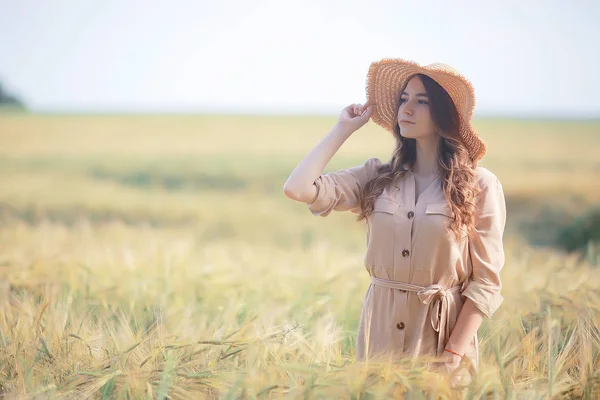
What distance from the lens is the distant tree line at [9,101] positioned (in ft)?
85.1

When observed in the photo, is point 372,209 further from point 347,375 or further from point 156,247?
point 156,247

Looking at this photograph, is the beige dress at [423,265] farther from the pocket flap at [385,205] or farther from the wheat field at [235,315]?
the wheat field at [235,315]

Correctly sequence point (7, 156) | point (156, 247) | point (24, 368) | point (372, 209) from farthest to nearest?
point (7, 156), point (156, 247), point (372, 209), point (24, 368)

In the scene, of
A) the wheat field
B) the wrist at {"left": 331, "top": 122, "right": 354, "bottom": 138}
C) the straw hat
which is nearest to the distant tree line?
the wheat field

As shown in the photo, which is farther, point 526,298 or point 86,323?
point 526,298

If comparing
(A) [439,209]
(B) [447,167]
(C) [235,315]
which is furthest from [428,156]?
(C) [235,315]

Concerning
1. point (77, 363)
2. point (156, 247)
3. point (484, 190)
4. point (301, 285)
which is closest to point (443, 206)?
point (484, 190)

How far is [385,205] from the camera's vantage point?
75.3 inches

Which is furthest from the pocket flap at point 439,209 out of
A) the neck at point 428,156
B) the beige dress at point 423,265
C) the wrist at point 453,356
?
the wrist at point 453,356

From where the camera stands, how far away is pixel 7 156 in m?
15.5

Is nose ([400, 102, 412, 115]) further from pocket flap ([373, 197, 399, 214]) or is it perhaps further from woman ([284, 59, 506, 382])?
pocket flap ([373, 197, 399, 214])

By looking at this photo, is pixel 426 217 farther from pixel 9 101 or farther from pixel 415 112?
pixel 9 101

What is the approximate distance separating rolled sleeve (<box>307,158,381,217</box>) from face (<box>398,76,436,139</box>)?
0.18m

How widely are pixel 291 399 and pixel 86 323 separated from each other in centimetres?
119
